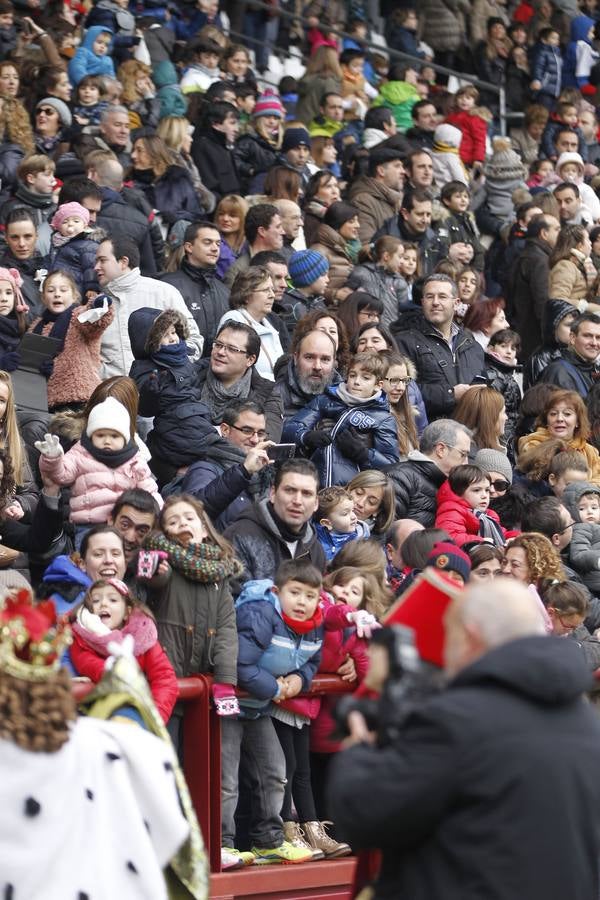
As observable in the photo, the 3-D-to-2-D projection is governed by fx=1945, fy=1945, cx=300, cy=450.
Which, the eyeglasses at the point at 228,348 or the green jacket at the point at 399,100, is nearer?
the eyeglasses at the point at 228,348

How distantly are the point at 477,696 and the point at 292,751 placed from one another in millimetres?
3589

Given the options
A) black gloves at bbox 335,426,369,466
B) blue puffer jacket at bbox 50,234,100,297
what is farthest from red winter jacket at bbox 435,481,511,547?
blue puffer jacket at bbox 50,234,100,297

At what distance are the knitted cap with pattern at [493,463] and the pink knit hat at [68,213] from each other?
2.99m

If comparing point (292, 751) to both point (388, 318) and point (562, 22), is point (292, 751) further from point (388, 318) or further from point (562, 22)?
point (562, 22)

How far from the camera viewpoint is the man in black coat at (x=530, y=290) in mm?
16812

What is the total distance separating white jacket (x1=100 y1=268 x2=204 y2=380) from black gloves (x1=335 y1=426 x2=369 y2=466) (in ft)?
4.10

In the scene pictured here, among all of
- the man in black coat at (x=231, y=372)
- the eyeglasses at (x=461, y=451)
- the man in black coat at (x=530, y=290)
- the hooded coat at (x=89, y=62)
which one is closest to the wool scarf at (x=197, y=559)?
the man in black coat at (x=231, y=372)

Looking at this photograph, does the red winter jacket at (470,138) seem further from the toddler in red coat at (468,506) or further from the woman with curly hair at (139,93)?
the toddler in red coat at (468,506)

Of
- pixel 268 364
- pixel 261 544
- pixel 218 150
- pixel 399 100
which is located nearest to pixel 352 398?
pixel 268 364

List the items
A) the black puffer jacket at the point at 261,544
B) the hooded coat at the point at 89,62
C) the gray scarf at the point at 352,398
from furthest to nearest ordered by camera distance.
Answer: the hooded coat at the point at 89,62, the gray scarf at the point at 352,398, the black puffer jacket at the point at 261,544

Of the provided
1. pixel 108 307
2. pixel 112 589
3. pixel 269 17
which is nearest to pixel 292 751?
pixel 112 589

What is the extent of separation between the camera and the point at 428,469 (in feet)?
37.6

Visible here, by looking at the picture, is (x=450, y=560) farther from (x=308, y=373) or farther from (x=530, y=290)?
(x=530, y=290)

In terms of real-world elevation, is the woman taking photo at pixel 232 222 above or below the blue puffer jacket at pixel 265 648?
below
